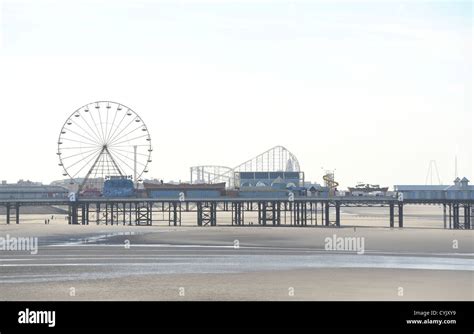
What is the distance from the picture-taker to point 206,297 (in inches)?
1039

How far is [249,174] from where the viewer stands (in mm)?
112250

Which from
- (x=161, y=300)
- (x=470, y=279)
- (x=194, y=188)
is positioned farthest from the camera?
(x=194, y=188)

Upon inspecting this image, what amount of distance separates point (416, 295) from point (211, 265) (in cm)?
1204

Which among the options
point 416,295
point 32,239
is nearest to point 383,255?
point 416,295

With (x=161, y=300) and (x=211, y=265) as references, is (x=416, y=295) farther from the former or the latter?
(x=211, y=265)

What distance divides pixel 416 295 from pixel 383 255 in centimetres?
1522

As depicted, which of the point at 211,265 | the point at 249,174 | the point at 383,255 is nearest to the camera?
the point at 211,265
